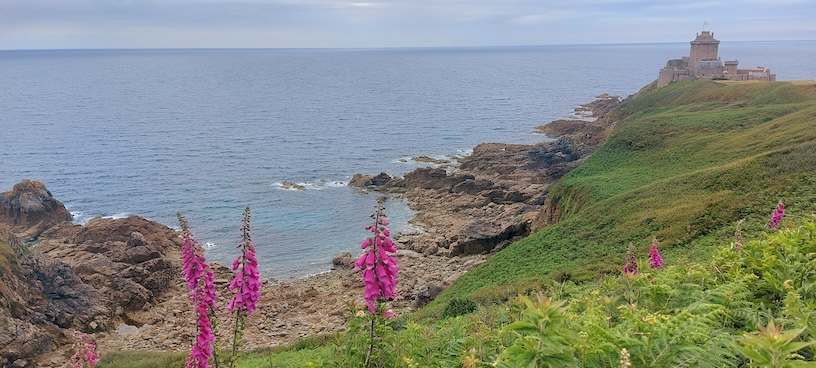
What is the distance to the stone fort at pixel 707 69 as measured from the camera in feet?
261

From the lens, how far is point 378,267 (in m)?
5.89

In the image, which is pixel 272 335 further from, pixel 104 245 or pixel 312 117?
pixel 312 117

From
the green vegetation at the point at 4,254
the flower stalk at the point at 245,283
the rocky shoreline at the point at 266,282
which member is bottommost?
the rocky shoreline at the point at 266,282

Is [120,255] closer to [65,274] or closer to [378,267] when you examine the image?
[65,274]

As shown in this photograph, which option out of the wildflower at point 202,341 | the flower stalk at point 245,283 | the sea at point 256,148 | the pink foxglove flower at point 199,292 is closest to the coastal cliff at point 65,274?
the sea at point 256,148

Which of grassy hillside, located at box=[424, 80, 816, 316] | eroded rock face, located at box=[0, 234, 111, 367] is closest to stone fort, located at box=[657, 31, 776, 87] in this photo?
grassy hillside, located at box=[424, 80, 816, 316]

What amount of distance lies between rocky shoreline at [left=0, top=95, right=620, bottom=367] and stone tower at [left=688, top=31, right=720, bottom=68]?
145ft

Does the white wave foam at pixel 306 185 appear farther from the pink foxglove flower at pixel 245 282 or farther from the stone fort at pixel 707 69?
the stone fort at pixel 707 69

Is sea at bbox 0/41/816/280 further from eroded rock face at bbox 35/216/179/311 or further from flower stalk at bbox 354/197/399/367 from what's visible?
flower stalk at bbox 354/197/399/367

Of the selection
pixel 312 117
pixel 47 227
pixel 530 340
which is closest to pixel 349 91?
pixel 312 117

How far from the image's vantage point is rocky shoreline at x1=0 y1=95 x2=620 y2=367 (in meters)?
28.6

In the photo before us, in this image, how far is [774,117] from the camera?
4528 cm

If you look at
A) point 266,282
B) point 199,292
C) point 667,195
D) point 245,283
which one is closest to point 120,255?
point 266,282

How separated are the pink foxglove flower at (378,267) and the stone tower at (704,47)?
309ft
